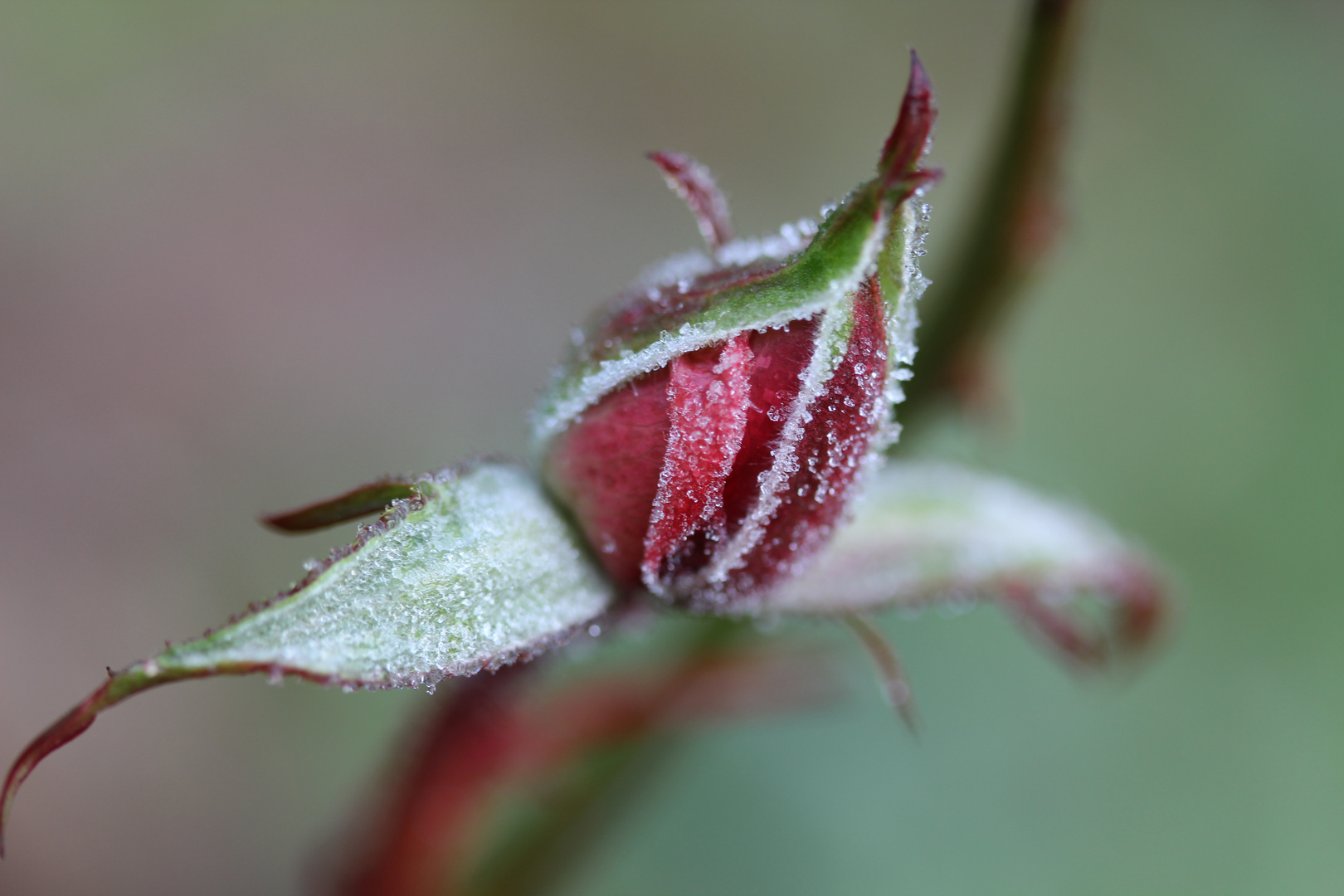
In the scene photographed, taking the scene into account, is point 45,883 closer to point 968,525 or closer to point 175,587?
point 175,587

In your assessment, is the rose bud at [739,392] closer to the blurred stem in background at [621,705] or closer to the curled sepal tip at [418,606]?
the curled sepal tip at [418,606]

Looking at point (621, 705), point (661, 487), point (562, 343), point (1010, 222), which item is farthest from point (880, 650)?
point (562, 343)

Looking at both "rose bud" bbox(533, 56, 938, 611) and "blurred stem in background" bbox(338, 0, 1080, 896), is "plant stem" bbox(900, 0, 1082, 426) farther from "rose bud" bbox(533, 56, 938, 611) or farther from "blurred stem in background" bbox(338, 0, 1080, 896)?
"rose bud" bbox(533, 56, 938, 611)

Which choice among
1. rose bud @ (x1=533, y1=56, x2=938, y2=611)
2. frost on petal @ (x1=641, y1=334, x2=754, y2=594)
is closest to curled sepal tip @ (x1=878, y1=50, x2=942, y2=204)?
rose bud @ (x1=533, y1=56, x2=938, y2=611)

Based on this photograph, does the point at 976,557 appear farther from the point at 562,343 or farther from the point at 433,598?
the point at 562,343

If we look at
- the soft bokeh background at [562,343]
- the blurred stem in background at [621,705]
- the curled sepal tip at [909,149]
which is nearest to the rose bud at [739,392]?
the curled sepal tip at [909,149]
